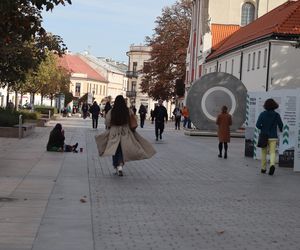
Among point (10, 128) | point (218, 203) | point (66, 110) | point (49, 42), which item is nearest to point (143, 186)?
point (218, 203)

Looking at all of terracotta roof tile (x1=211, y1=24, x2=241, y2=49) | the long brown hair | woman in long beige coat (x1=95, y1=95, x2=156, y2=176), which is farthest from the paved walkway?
terracotta roof tile (x1=211, y1=24, x2=241, y2=49)

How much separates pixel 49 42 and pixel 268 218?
24219mm

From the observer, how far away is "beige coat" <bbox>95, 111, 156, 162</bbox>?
15.8 m

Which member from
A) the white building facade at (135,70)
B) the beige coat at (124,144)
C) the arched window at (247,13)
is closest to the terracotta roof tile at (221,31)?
the arched window at (247,13)

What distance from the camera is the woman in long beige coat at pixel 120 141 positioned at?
15812 mm

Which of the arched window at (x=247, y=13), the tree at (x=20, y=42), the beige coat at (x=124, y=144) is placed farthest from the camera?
the arched window at (x=247, y=13)

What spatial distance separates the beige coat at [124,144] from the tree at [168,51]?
69.5m

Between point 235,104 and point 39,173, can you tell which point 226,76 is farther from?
point 39,173

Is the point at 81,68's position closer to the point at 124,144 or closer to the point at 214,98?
the point at 214,98

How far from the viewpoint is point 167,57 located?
86312 millimetres

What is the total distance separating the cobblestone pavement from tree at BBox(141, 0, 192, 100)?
67.5 metres

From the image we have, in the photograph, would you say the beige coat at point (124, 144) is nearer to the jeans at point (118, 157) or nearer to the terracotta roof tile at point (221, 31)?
the jeans at point (118, 157)

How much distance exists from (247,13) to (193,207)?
6688 cm

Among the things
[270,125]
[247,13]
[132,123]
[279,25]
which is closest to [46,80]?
[279,25]
